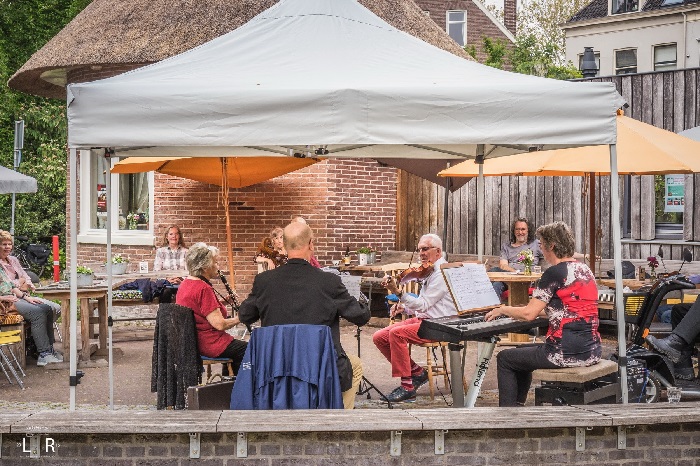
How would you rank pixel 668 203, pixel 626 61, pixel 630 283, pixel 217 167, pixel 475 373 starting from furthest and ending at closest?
pixel 626 61
pixel 668 203
pixel 217 167
pixel 630 283
pixel 475 373

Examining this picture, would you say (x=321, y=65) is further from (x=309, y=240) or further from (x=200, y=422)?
(x=200, y=422)

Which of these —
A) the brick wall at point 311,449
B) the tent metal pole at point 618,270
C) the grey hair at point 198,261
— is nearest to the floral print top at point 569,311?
the tent metal pole at point 618,270

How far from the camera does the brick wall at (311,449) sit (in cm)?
528

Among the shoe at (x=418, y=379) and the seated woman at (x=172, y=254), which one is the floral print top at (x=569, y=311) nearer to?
the shoe at (x=418, y=379)

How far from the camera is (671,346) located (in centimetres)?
797

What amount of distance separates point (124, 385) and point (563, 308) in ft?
13.9

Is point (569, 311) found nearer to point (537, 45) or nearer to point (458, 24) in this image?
point (458, 24)

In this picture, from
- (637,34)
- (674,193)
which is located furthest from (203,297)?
(637,34)

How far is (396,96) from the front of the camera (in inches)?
237

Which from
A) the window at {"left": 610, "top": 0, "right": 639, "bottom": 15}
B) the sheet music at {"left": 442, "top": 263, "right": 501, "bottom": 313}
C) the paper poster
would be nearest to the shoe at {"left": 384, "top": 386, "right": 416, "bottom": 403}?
the sheet music at {"left": 442, "top": 263, "right": 501, "bottom": 313}

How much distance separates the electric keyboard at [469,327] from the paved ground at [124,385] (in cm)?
144

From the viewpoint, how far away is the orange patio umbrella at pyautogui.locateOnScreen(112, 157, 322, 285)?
34.7 feet

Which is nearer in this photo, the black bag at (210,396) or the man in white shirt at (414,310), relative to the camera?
the black bag at (210,396)

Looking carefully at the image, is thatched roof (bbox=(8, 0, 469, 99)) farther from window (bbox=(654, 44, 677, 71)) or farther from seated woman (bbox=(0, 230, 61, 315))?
window (bbox=(654, 44, 677, 71))
